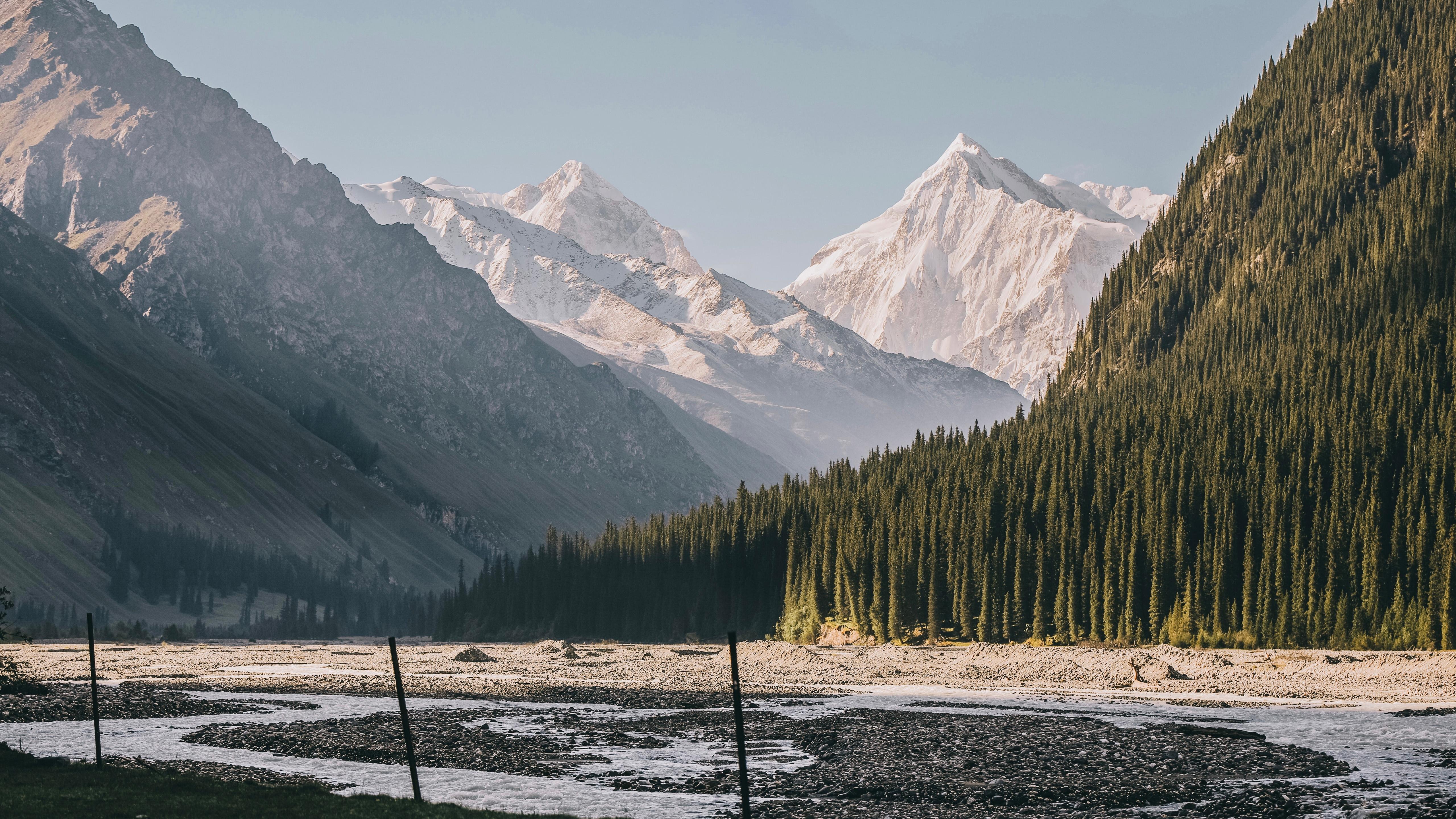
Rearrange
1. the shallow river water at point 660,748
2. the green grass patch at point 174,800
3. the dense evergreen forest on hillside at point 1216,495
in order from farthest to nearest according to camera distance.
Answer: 1. the dense evergreen forest on hillside at point 1216,495
2. the shallow river water at point 660,748
3. the green grass patch at point 174,800

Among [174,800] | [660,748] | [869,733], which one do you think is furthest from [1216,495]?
[174,800]

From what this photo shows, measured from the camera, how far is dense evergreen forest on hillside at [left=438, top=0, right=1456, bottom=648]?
356 feet

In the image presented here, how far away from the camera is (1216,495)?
117 m

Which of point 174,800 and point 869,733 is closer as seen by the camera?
point 174,800

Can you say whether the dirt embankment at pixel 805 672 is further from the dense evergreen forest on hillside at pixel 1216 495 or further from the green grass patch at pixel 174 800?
the green grass patch at pixel 174 800

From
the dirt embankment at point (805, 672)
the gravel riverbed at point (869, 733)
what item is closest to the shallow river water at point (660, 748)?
the gravel riverbed at point (869, 733)

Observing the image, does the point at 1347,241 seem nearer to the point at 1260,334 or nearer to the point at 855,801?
the point at 1260,334

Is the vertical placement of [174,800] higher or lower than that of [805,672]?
higher

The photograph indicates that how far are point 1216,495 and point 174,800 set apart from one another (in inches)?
3872

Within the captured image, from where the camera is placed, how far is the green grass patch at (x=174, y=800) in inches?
1374

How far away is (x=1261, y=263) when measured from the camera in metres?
188

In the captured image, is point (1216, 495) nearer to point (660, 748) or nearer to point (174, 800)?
point (660, 748)

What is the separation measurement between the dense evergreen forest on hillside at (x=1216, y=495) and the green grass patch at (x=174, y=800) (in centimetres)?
8381

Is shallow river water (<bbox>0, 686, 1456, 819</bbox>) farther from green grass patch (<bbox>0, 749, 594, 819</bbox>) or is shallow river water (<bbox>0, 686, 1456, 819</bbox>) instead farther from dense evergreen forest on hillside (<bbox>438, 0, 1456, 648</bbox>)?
dense evergreen forest on hillside (<bbox>438, 0, 1456, 648</bbox>)
